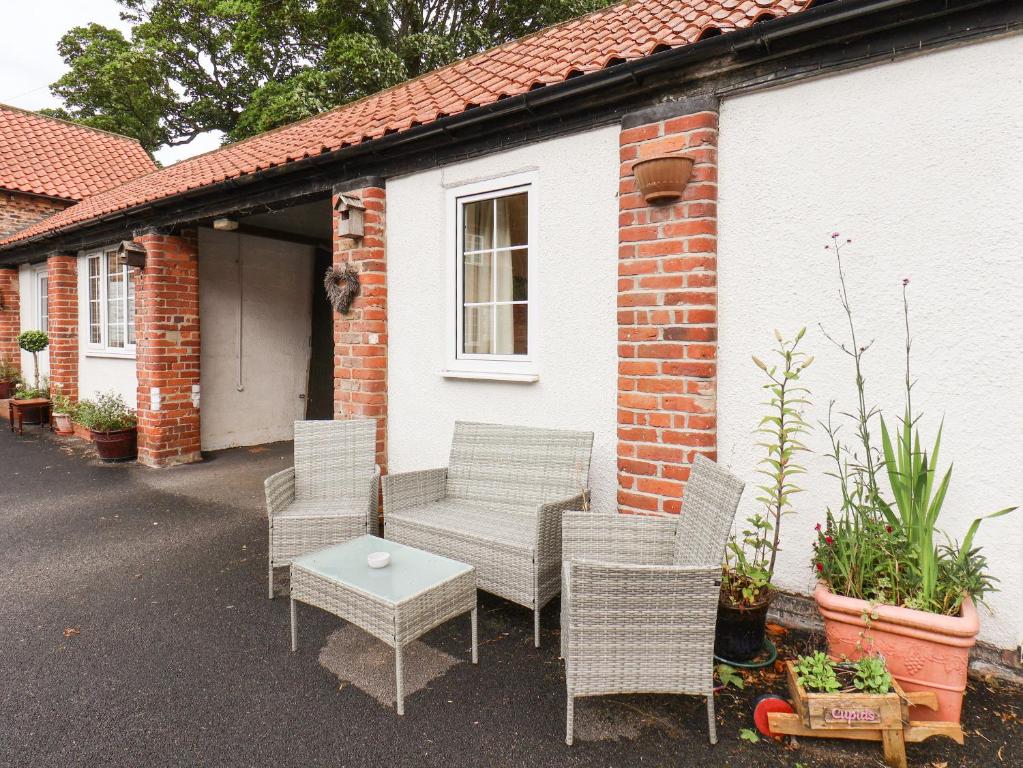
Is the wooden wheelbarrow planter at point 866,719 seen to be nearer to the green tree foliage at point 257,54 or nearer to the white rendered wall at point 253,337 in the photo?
the white rendered wall at point 253,337

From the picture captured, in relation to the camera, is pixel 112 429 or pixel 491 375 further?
pixel 112 429

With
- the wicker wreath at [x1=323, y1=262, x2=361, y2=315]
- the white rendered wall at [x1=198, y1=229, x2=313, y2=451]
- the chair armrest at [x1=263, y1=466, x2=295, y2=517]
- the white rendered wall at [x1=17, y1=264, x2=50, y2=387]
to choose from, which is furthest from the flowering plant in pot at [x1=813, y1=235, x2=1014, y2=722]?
the white rendered wall at [x1=17, y1=264, x2=50, y2=387]

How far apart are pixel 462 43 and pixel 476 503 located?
13.5 meters

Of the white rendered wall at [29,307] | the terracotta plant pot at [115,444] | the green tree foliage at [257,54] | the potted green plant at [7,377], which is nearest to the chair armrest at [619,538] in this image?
the terracotta plant pot at [115,444]

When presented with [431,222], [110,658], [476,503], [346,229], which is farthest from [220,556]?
[431,222]

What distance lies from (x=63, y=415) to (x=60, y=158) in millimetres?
6848

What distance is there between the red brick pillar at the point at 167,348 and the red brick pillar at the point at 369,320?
311cm

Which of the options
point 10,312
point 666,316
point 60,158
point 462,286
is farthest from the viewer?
point 60,158

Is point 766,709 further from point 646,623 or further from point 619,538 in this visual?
point 619,538

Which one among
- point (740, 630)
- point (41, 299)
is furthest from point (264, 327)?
point (740, 630)

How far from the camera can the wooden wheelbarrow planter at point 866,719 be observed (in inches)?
81.5

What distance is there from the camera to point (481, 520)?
3365 mm

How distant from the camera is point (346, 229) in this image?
4.62 m

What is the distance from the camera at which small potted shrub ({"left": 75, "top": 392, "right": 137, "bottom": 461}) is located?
6.83 meters
